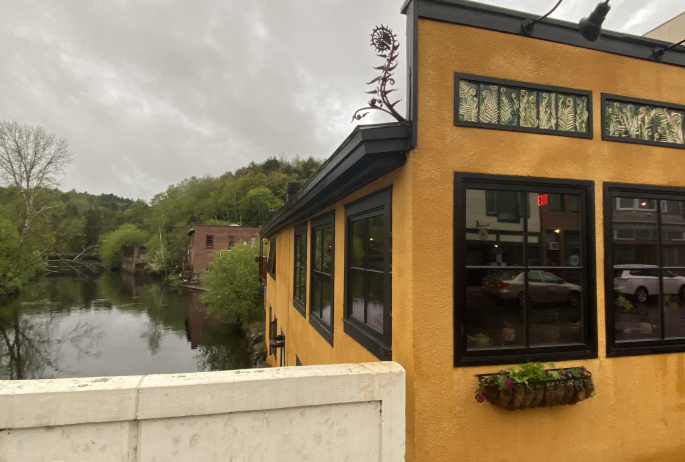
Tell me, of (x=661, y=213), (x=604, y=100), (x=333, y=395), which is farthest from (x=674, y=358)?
(x=333, y=395)


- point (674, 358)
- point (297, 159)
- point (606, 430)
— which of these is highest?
point (297, 159)

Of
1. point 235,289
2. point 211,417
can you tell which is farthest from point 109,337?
point 211,417

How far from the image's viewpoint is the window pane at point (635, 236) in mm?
2848

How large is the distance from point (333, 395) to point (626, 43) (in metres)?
3.51

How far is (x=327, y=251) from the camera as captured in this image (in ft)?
15.0

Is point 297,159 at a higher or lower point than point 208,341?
higher

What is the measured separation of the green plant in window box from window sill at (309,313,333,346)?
2.02 m

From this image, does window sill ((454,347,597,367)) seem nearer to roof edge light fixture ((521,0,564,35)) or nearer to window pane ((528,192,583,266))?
window pane ((528,192,583,266))

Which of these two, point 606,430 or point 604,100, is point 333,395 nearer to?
point 606,430

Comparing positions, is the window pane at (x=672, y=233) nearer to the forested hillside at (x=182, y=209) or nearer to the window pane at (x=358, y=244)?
the window pane at (x=358, y=244)

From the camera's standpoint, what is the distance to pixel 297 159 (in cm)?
8350

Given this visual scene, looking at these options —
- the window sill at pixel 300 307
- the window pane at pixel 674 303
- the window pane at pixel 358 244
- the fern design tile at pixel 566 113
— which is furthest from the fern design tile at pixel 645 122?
the window sill at pixel 300 307

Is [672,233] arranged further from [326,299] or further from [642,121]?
[326,299]

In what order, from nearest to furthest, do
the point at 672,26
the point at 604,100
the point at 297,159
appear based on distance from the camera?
the point at 604,100, the point at 672,26, the point at 297,159
